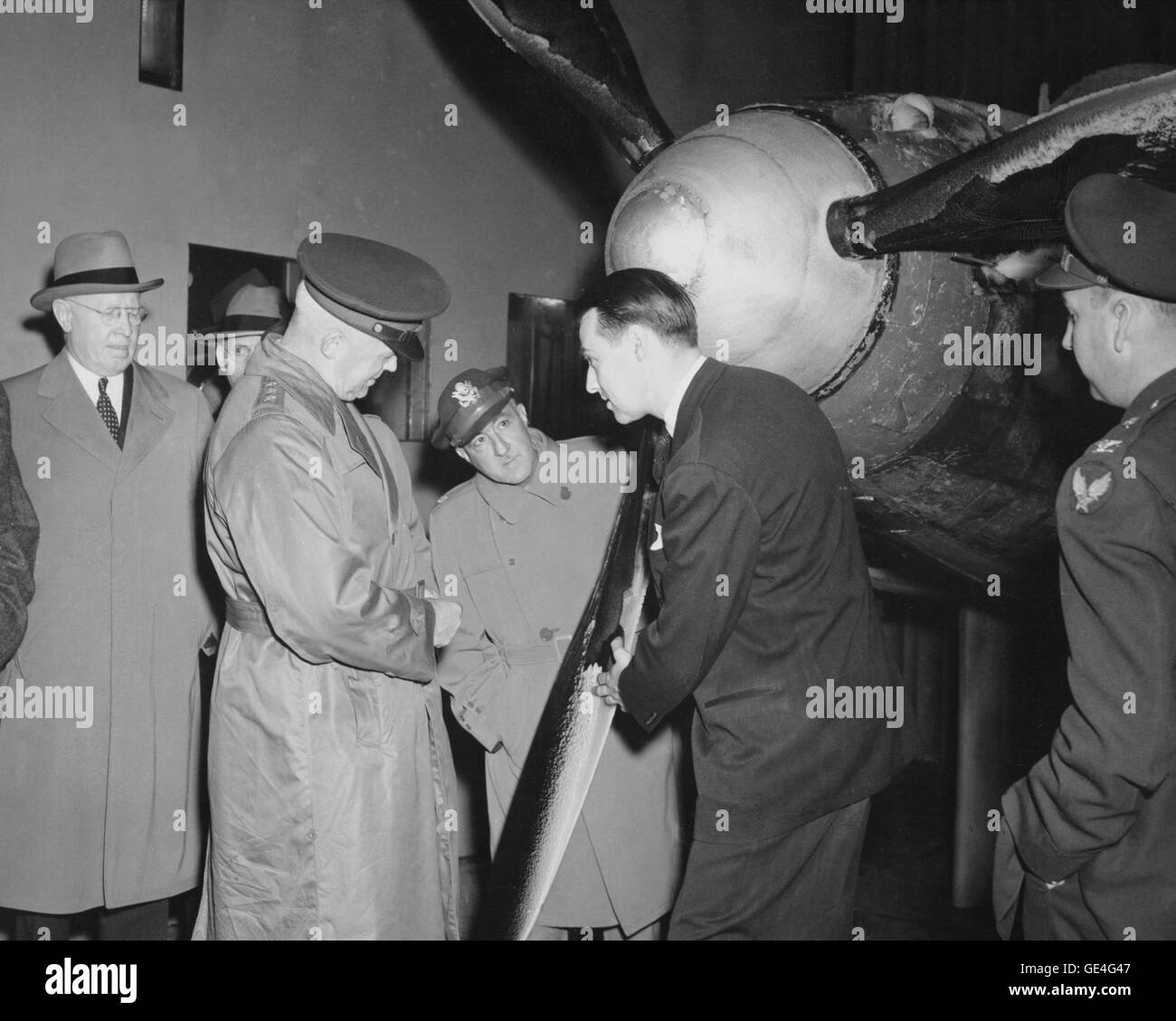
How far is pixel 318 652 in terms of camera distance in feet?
6.27

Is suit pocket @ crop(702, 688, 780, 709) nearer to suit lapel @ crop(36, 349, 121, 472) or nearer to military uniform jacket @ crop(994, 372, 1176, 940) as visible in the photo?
military uniform jacket @ crop(994, 372, 1176, 940)

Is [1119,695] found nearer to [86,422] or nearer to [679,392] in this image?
[679,392]

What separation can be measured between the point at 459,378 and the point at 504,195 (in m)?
2.03

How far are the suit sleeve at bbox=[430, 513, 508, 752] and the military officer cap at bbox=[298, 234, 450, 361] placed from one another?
30.9 inches

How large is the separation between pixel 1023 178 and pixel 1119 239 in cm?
24

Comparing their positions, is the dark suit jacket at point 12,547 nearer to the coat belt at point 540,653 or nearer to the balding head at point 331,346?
the balding head at point 331,346

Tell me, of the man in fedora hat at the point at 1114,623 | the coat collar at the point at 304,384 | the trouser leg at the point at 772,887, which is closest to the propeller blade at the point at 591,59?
the coat collar at the point at 304,384

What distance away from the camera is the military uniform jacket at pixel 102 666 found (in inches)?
95.7

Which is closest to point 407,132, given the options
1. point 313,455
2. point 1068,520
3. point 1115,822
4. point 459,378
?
point 459,378

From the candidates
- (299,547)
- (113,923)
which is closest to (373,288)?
(299,547)

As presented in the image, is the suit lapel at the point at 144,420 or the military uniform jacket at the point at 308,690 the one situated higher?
the suit lapel at the point at 144,420

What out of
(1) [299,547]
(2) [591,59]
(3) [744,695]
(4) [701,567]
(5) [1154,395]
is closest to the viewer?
(5) [1154,395]

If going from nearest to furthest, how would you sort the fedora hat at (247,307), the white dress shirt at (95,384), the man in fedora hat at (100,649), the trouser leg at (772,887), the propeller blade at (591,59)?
the trouser leg at (772,887) → the propeller blade at (591,59) → the man in fedora hat at (100,649) → the white dress shirt at (95,384) → the fedora hat at (247,307)

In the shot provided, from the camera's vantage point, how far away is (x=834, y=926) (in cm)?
177
